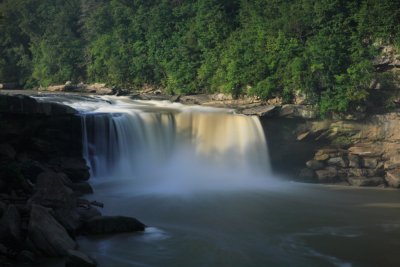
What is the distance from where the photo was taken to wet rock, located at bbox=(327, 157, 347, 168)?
23234 millimetres

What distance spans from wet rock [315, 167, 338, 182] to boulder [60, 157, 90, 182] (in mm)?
9983

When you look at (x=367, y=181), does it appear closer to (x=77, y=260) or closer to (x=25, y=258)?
(x=77, y=260)

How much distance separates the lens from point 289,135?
2388 centimetres

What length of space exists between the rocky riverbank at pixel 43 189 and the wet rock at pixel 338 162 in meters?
10.7

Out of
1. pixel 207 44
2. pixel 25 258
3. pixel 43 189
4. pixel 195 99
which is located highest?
pixel 207 44

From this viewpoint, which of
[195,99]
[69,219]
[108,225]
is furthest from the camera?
[195,99]

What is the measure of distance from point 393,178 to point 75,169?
1327 cm

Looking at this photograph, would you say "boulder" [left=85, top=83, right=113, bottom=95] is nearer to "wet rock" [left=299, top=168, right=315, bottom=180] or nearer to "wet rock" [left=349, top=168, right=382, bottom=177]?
"wet rock" [left=299, top=168, right=315, bottom=180]

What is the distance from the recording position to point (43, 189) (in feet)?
46.3

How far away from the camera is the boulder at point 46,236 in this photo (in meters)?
12.0

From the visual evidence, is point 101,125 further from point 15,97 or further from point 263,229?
point 263,229

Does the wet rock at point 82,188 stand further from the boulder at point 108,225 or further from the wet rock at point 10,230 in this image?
the wet rock at point 10,230

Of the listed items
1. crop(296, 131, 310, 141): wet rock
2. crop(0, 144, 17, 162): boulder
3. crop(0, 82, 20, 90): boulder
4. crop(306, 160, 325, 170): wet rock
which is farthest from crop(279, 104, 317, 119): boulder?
crop(0, 82, 20, 90): boulder

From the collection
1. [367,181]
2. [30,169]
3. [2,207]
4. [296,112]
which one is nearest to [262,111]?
[296,112]
